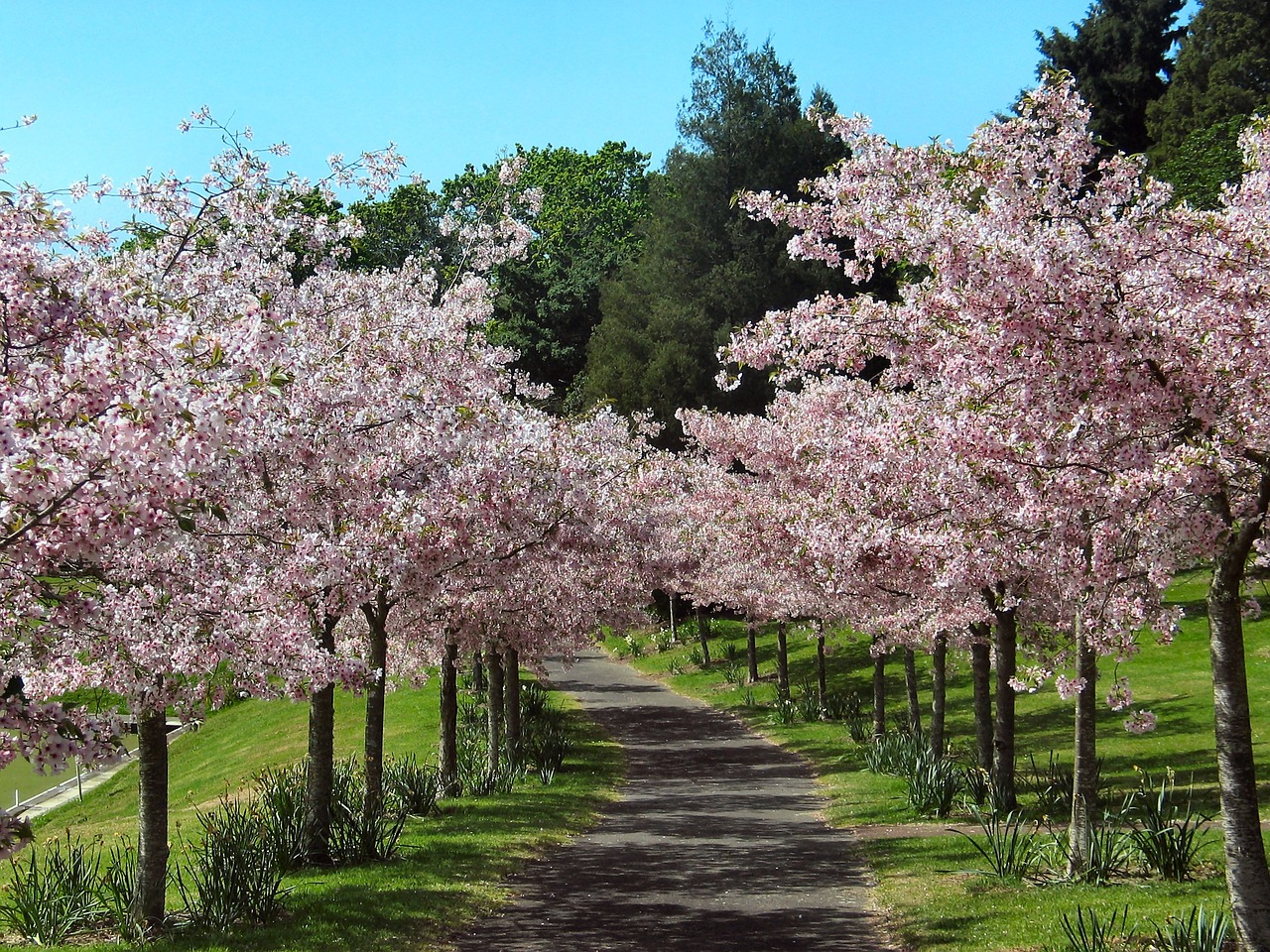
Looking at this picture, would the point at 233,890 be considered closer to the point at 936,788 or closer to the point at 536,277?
the point at 936,788

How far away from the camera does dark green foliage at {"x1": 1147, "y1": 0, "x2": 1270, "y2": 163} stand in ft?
145

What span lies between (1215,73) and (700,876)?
142ft

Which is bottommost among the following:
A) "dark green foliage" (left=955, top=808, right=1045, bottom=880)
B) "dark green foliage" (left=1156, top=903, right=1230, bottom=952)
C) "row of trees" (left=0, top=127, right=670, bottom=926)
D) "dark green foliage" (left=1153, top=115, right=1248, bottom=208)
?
"dark green foliage" (left=955, top=808, right=1045, bottom=880)

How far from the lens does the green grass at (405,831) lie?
10.6 meters

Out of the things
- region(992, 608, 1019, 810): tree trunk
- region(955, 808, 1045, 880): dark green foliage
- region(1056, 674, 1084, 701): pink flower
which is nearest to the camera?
region(1056, 674, 1084, 701): pink flower

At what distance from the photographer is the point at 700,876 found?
13656mm

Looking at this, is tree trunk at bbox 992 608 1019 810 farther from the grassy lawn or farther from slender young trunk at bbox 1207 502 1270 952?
slender young trunk at bbox 1207 502 1270 952

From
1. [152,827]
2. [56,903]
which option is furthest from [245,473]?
[56,903]

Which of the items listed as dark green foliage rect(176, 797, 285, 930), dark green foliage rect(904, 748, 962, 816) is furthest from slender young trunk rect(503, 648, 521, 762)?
dark green foliage rect(176, 797, 285, 930)

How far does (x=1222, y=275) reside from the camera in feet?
24.9

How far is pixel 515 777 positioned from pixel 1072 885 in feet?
40.4

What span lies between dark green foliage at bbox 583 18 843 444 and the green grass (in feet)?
68.4

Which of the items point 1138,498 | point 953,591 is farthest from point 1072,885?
point 1138,498

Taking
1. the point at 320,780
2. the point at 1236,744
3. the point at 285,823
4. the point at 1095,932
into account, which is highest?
the point at 1236,744
